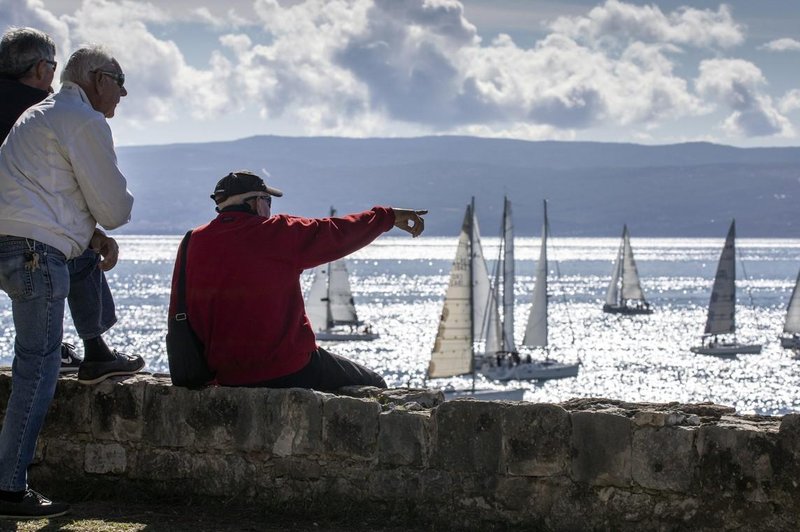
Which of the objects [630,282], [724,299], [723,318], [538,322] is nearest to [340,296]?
[538,322]

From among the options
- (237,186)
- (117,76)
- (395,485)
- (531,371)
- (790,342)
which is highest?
(117,76)

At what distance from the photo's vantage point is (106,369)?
602 centimetres

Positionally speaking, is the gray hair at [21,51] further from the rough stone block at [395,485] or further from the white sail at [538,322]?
the white sail at [538,322]

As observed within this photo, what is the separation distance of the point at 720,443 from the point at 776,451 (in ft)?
0.80

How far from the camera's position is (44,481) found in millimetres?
6082

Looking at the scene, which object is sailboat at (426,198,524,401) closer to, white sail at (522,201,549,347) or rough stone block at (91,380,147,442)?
white sail at (522,201,549,347)

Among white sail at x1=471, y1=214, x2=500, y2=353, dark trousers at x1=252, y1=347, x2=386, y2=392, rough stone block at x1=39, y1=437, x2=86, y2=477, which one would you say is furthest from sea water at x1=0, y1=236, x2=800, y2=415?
rough stone block at x1=39, y1=437, x2=86, y2=477

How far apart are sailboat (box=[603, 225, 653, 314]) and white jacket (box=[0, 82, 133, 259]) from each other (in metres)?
95.5

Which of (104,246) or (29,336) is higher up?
(104,246)

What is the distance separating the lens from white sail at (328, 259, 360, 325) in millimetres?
77125

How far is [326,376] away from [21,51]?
226 cm

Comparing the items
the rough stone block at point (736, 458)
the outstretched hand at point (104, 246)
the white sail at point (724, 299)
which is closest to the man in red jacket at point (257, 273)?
the outstretched hand at point (104, 246)

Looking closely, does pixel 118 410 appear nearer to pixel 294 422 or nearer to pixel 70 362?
pixel 70 362

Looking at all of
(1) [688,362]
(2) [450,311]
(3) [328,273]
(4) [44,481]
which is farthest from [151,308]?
(4) [44,481]
